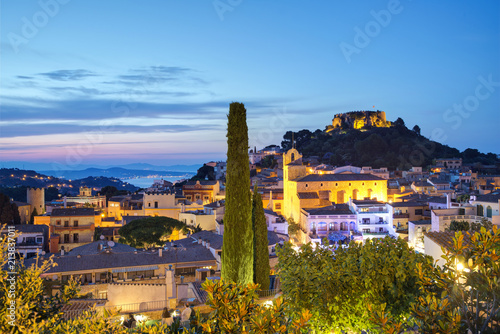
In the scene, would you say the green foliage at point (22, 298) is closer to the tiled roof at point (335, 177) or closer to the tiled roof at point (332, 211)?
the tiled roof at point (332, 211)

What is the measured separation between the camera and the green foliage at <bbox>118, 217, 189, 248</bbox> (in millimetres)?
27562

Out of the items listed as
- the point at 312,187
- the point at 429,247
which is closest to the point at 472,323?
the point at 429,247

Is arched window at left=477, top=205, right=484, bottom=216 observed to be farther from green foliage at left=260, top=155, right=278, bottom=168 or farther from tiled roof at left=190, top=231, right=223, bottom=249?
green foliage at left=260, top=155, right=278, bottom=168

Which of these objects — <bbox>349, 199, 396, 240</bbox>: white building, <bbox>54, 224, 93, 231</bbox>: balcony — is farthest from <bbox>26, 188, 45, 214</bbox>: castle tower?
<bbox>349, 199, 396, 240</bbox>: white building

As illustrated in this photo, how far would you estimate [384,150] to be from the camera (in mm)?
84125

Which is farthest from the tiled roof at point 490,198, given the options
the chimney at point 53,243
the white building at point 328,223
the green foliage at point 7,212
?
the green foliage at point 7,212

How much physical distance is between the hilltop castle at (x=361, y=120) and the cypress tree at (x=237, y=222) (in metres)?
98.9

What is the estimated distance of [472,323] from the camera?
448 cm

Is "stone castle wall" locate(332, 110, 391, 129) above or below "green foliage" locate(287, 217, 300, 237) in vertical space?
above

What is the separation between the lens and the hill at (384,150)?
7969 centimetres

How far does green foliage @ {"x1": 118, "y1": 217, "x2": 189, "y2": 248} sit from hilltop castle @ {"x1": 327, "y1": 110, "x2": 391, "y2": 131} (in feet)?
286

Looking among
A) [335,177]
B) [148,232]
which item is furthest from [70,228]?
[335,177]

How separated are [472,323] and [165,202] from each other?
36.7m

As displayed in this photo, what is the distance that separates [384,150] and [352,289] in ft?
265
